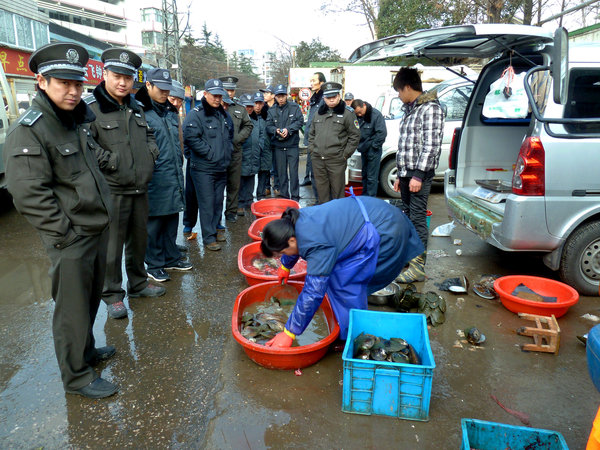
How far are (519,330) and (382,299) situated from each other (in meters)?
1.10

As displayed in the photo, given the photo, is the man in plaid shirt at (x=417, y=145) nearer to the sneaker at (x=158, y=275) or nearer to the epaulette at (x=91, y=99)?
the sneaker at (x=158, y=275)

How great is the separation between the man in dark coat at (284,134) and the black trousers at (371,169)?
124cm

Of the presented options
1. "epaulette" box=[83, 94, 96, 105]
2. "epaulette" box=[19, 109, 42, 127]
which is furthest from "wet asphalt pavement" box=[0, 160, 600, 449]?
"epaulette" box=[83, 94, 96, 105]

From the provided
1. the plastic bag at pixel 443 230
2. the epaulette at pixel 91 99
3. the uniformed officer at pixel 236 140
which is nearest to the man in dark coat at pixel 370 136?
the plastic bag at pixel 443 230

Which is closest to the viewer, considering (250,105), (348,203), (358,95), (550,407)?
(550,407)

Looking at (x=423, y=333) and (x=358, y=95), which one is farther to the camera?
(x=358, y=95)

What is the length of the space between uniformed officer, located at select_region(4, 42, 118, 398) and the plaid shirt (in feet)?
9.00

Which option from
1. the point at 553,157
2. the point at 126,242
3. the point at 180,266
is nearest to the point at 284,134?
the point at 180,266

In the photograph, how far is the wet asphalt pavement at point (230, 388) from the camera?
7.43 feet

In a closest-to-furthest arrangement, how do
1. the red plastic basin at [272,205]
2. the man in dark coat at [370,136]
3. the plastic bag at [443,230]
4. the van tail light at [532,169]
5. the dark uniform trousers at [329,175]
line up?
1. the van tail light at [532,169]
2. the plastic bag at [443,230]
3. the dark uniform trousers at [329,175]
4. the red plastic basin at [272,205]
5. the man in dark coat at [370,136]

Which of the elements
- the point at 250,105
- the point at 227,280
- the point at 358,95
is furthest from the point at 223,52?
the point at 227,280

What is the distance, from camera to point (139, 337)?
10.8 feet

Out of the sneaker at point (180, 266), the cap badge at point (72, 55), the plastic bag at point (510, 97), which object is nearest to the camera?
the cap badge at point (72, 55)

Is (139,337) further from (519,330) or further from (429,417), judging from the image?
(519,330)
